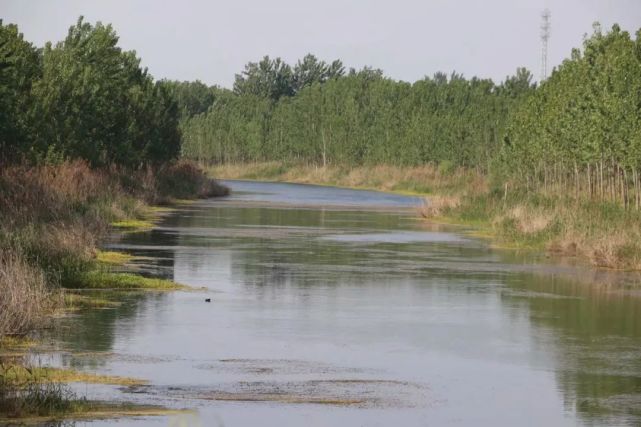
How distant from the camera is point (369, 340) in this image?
876 inches

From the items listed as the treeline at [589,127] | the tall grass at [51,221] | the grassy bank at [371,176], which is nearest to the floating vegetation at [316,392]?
the tall grass at [51,221]

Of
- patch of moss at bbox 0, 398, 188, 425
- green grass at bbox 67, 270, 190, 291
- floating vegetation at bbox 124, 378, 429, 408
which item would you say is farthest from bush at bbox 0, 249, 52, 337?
green grass at bbox 67, 270, 190, 291

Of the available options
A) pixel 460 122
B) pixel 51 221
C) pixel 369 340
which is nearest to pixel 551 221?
pixel 51 221

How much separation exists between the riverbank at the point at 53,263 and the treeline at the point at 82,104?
1286 millimetres

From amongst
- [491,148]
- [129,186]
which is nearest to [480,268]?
[129,186]

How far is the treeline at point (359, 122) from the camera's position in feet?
345

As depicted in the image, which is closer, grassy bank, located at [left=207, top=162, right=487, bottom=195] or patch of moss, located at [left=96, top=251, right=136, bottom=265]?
patch of moss, located at [left=96, top=251, right=136, bottom=265]

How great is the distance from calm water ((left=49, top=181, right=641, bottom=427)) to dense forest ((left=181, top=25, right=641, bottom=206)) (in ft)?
31.9

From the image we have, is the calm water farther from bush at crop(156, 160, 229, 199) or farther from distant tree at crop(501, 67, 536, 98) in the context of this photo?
Result: distant tree at crop(501, 67, 536, 98)

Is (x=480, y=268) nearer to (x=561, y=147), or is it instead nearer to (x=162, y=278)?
(x=162, y=278)

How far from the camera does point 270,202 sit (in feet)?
251

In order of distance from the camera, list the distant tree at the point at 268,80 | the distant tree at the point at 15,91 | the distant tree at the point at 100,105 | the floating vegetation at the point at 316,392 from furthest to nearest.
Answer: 1. the distant tree at the point at 268,80
2. the distant tree at the point at 100,105
3. the distant tree at the point at 15,91
4. the floating vegetation at the point at 316,392

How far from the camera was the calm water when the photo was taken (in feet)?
54.2

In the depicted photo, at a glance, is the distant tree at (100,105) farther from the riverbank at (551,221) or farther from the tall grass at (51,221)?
the riverbank at (551,221)
